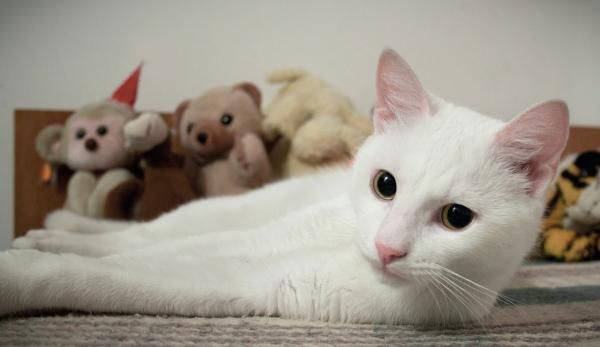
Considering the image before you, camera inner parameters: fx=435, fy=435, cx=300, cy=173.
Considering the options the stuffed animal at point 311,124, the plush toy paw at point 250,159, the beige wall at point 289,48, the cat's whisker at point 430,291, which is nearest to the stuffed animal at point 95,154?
the beige wall at point 289,48

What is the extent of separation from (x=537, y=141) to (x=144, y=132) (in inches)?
49.6

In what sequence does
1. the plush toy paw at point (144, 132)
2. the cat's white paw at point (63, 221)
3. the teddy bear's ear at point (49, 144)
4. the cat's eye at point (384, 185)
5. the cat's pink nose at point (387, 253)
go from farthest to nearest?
the teddy bear's ear at point (49, 144) → the plush toy paw at point (144, 132) → the cat's white paw at point (63, 221) → the cat's eye at point (384, 185) → the cat's pink nose at point (387, 253)

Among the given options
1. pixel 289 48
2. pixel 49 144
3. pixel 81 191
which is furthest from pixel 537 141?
pixel 49 144

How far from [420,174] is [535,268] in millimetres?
1033

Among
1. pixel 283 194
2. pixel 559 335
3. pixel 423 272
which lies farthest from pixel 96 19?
pixel 559 335

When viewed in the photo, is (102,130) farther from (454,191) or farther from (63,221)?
(454,191)

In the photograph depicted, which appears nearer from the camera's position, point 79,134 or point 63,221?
point 63,221

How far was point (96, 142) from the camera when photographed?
1601 mm

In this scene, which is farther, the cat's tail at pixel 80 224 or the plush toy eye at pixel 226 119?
the plush toy eye at pixel 226 119

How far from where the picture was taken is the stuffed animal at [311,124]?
5.26 feet

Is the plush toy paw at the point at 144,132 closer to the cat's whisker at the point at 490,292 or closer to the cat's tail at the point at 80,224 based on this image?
the cat's tail at the point at 80,224

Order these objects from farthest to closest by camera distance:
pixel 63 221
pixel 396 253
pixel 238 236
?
pixel 63 221, pixel 238 236, pixel 396 253

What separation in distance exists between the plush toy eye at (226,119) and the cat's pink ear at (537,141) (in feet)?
3.56

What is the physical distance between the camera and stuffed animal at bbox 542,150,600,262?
5.36 feet
